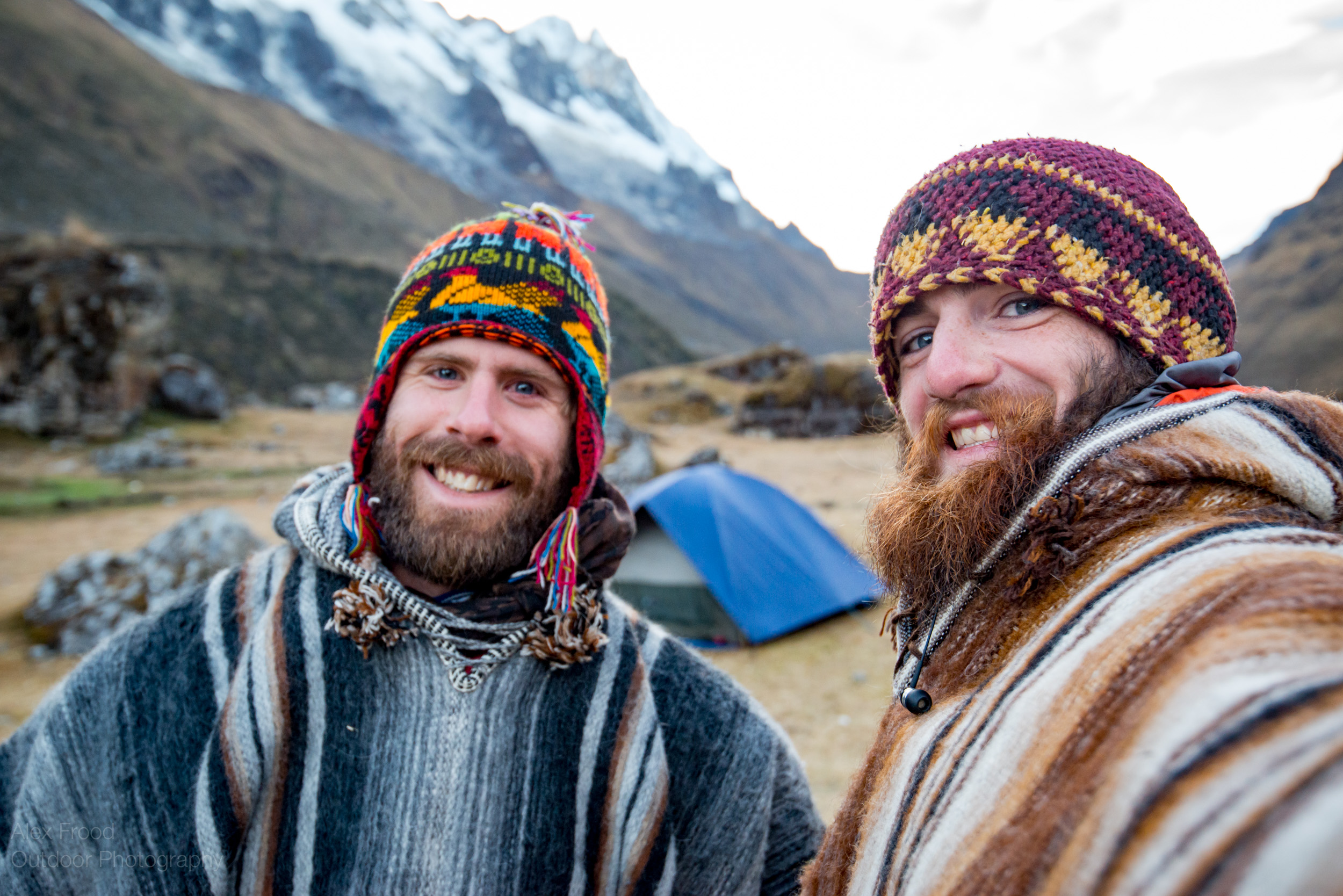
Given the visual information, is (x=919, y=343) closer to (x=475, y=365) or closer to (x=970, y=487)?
(x=970, y=487)

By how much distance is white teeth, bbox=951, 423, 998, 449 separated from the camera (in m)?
1.25

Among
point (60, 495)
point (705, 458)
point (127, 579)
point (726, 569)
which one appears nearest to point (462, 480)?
point (726, 569)

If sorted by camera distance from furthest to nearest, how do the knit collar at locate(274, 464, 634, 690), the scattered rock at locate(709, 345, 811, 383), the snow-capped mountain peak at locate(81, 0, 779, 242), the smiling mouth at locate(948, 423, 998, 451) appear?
the snow-capped mountain peak at locate(81, 0, 779, 242), the scattered rock at locate(709, 345, 811, 383), the knit collar at locate(274, 464, 634, 690), the smiling mouth at locate(948, 423, 998, 451)

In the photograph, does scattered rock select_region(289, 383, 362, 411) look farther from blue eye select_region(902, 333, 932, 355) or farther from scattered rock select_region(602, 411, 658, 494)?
blue eye select_region(902, 333, 932, 355)

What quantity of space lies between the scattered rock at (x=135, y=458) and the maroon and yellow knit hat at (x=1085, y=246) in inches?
529

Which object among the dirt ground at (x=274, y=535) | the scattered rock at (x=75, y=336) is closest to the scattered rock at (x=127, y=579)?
the dirt ground at (x=274, y=535)

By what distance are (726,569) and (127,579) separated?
192 inches

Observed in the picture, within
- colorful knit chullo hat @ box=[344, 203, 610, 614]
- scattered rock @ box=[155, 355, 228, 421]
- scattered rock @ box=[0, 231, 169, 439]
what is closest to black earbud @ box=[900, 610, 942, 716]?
colorful knit chullo hat @ box=[344, 203, 610, 614]

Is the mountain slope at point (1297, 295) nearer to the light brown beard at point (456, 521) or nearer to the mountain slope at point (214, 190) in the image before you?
the mountain slope at point (214, 190)

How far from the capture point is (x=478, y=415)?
5.84 feet

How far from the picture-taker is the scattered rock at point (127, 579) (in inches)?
201

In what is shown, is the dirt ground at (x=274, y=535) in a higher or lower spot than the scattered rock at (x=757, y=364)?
lower

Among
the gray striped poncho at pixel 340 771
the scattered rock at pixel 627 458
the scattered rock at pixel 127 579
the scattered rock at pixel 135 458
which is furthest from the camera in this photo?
the scattered rock at pixel 135 458

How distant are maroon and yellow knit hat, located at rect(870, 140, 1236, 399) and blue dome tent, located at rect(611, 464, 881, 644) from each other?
4.66 m
